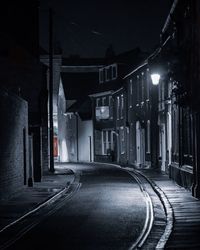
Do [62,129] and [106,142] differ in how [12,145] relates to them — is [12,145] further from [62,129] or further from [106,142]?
[62,129]

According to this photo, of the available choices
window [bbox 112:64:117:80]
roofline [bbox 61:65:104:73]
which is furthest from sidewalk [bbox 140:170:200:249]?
roofline [bbox 61:65:104:73]

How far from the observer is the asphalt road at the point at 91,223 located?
1369 cm

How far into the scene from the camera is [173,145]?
34.3m

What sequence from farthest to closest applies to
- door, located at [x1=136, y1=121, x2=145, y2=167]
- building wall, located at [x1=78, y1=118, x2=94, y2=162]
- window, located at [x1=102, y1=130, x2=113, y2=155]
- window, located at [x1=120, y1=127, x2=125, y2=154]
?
building wall, located at [x1=78, y1=118, x2=94, y2=162]
window, located at [x1=102, y1=130, x2=113, y2=155]
window, located at [x1=120, y1=127, x2=125, y2=154]
door, located at [x1=136, y1=121, x2=145, y2=167]

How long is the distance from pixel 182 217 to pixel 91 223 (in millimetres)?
2575

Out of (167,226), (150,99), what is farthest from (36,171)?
(167,226)

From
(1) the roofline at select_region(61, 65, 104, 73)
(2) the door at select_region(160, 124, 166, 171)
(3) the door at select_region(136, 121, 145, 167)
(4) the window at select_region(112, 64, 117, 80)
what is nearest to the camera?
(2) the door at select_region(160, 124, 166, 171)

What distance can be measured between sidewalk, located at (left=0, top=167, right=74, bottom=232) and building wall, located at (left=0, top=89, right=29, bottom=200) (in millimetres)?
406

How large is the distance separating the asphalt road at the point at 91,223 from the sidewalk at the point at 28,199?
2.42 ft

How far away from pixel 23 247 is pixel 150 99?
3269cm

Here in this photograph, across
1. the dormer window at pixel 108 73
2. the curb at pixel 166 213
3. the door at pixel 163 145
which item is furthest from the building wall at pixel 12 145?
the dormer window at pixel 108 73

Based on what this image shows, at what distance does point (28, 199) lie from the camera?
990 inches

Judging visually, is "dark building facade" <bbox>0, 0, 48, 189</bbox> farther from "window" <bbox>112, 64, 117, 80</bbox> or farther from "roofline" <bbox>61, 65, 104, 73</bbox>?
"roofline" <bbox>61, 65, 104, 73</bbox>

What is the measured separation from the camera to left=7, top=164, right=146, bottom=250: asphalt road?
13.7 metres
